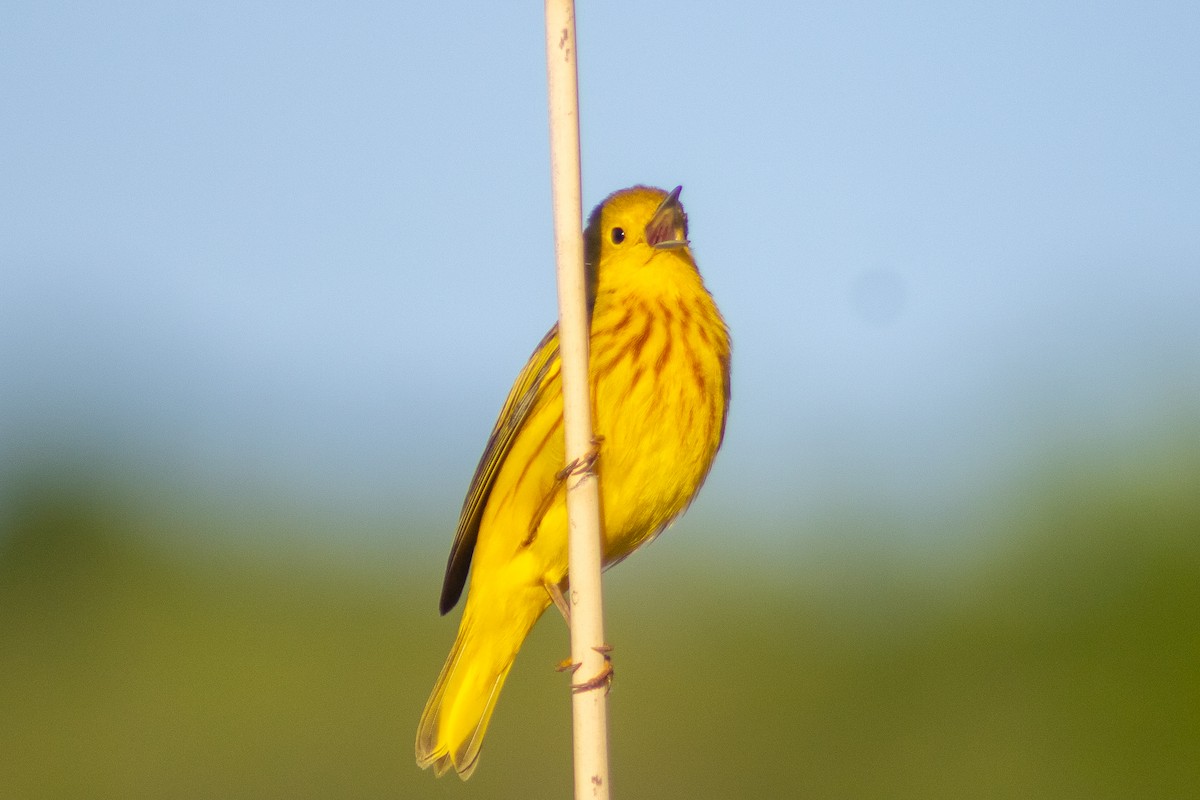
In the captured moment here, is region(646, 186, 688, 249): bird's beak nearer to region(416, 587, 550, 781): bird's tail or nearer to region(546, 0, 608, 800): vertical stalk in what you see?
region(416, 587, 550, 781): bird's tail

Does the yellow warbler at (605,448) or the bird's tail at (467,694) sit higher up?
the yellow warbler at (605,448)

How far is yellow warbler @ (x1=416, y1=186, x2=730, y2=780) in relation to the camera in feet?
14.2

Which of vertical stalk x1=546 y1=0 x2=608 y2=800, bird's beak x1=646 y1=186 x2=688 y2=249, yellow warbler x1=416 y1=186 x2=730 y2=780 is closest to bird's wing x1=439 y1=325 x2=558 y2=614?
yellow warbler x1=416 y1=186 x2=730 y2=780

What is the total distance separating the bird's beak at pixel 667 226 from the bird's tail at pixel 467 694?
4.33ft

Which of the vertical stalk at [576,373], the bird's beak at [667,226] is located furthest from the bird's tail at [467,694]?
the vertical stalk at [576,373]

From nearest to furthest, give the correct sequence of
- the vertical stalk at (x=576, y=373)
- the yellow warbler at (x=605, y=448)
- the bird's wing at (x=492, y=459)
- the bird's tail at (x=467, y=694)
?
the vertical stalk at (x=576, y=373) < the yellow warbler at (x=605, y=448) < the bird's wing at (x=492, y=459) < the bird's tail at (x=467, y=694)

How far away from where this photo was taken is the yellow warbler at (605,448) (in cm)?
433

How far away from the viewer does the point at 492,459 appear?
4555 mm

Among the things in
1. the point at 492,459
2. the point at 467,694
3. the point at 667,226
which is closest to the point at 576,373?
the point at 492,459

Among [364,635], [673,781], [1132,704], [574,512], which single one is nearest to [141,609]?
[364,635]

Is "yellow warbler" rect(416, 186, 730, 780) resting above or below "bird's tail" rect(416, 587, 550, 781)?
above

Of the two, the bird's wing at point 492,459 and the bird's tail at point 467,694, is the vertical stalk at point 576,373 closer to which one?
the bird's wing at point 492,459

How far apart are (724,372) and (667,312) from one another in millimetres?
282

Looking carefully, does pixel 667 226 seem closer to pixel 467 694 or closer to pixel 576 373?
pixel 467 694
